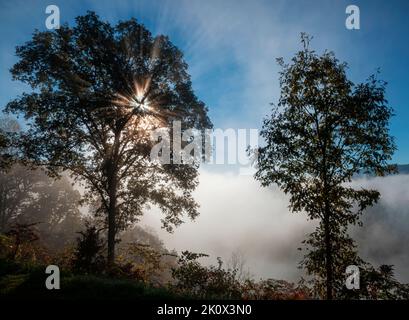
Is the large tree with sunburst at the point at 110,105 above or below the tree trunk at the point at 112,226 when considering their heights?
above

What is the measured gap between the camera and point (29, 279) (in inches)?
380

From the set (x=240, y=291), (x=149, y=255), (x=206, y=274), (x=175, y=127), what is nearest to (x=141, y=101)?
(x=175, y=127)

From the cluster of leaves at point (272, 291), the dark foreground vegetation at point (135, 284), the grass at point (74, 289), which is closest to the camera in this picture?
the grass at point (74, 289)

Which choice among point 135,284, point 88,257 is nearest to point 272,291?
point 135,284

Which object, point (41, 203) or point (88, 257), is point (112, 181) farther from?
point (41, 203)

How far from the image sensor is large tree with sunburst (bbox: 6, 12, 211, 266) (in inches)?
651

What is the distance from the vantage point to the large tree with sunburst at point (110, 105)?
651 inches

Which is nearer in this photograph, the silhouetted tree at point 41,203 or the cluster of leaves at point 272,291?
the cluster of leaves at point 272,291

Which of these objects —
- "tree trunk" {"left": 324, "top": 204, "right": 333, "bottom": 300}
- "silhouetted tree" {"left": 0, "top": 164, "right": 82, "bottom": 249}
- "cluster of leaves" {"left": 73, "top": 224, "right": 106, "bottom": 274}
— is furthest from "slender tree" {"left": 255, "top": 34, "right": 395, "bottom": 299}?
"silhouetted tree" {"left": 0, "top": 164, "right": 82, "bottom": 249}

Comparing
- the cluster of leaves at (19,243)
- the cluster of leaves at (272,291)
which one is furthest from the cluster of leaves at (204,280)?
Answer: the cluster of leaves at (19,243)

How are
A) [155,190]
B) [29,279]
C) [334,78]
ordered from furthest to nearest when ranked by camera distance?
[155,190] < [334,78] < [29,279]

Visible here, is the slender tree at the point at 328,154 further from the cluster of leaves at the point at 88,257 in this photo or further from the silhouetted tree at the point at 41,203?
the silhouetted tree at the point at 41,203
